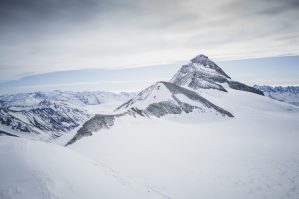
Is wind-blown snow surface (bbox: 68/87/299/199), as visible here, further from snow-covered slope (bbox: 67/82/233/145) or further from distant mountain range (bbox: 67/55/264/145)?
distant mountain range (bbox: 67/55/264/145)

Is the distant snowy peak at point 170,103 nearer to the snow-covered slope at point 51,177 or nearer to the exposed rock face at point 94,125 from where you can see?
the exposed rock face at point 94,125

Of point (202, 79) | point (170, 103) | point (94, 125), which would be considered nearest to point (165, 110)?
point (170, 103)

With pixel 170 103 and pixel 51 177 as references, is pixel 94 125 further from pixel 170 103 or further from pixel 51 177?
pixel 170 103

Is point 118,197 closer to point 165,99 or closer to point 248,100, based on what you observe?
point 165,99

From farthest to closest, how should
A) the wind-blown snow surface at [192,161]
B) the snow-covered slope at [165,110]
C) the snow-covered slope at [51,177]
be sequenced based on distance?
the snow-covered slope at [165,110] → the wind-blown snow surface at [192,161] → the snow-covered slope at [51,177]

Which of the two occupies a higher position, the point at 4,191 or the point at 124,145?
the point at 4,191

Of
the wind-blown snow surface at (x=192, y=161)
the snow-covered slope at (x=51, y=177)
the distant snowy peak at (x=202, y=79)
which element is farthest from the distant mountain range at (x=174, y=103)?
the snow-covered slope at (x=51, y=177)

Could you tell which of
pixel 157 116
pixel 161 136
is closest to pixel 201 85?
pixel 157 116
